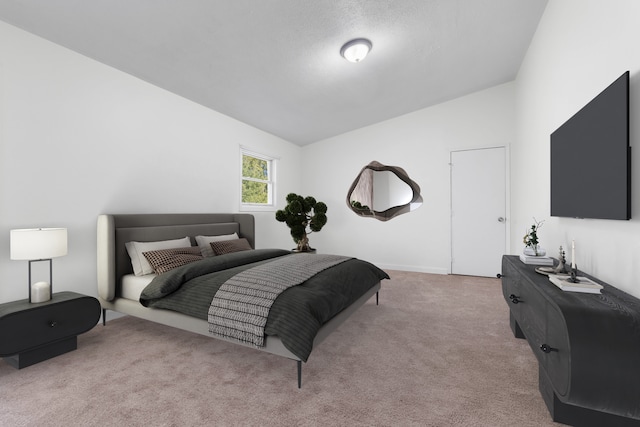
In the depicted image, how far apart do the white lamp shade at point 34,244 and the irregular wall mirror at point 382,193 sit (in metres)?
4.42

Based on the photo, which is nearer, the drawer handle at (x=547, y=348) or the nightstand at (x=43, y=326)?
the drawer handle at (x=547, y=348)

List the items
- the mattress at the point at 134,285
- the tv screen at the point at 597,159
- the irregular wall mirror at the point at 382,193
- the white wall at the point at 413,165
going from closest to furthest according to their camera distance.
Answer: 1. the tv screen at the point at 597,159
2. the mattress at the point at 134,285
3. the white wall at the point at 413,165
4. the irregular wall mirror at the point at 382,193

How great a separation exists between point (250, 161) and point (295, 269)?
3020 millimetres

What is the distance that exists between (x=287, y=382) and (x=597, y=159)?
7.80 ft

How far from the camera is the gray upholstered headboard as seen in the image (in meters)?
2.72

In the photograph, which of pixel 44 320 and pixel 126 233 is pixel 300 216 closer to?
pixel 126 233

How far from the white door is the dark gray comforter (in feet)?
8.18

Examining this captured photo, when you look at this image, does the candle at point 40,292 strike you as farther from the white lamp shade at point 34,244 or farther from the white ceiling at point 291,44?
the white ceiling at point 291,44

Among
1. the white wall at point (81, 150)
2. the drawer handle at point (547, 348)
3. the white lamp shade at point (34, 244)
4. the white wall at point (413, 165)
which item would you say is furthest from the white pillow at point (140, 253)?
the white wall at point (413, 165)

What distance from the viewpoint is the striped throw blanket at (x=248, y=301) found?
1902 millimetres

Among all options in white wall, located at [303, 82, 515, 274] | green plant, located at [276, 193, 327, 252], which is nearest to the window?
green plant, located at [276, 193, 327, 252]

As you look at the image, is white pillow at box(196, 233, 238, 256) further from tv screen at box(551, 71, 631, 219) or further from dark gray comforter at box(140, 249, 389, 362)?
tv screen at box(551, 71, 631, 219)

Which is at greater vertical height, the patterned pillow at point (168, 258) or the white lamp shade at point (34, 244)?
the white lamp shade at point (34, 244)

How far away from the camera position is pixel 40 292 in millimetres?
2189
